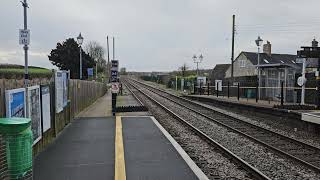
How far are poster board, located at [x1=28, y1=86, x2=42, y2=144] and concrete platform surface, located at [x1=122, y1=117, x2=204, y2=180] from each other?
1.99m

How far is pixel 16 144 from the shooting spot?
5.89 meters

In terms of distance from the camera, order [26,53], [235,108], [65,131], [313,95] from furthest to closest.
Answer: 1. [235,108]
2. [313,95]
3. [65,131]
4. [26,53]

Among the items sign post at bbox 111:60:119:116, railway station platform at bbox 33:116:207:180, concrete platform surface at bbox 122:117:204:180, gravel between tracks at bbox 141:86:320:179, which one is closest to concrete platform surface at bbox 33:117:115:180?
railway station platform at bbox 33:116:207:180

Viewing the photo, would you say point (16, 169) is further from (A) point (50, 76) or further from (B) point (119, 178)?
(A) point (50, 76)

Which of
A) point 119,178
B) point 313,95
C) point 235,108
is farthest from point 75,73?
point 119,178

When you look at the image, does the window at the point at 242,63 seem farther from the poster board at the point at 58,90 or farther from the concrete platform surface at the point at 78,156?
the poster board at the point at 58,90

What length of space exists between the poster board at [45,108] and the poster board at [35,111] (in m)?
0.44

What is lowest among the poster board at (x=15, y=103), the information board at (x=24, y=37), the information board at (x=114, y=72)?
the poster board at (x=15, y=103)

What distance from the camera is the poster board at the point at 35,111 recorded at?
29.5ft

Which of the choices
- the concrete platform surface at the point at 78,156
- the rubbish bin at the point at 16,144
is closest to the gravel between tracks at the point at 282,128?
the concrete platform surface at the point at 78,156

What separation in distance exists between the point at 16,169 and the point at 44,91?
514 centimetres

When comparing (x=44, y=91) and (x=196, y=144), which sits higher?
(x=44, y=91)

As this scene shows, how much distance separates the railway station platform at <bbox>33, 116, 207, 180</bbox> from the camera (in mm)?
7804

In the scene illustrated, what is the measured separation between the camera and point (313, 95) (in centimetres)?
2362
